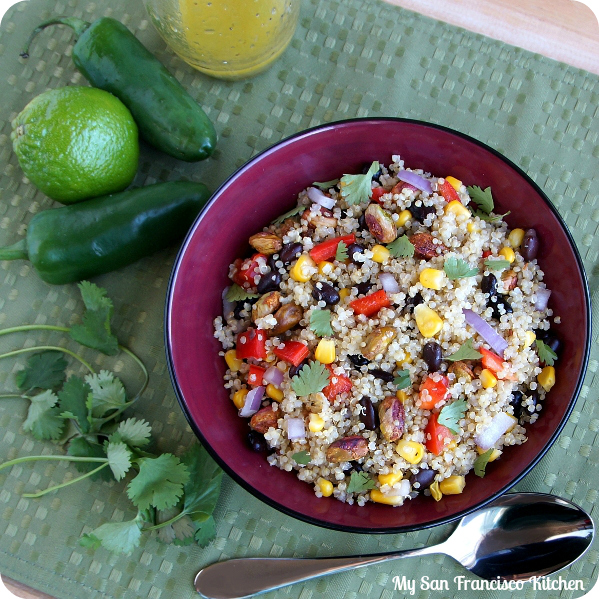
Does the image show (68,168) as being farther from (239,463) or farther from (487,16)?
(487,16)

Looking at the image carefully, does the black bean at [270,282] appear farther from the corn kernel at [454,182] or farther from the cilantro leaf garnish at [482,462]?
the cilantro leaf garnish at [482,462]

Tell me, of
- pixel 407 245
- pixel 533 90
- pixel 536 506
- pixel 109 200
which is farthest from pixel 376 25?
pixel 536 506

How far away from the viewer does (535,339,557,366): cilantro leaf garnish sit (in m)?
1.68

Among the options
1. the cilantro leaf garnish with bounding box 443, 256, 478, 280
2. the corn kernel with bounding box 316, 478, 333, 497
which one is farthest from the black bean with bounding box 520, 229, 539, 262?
the corn kernel with bounding box 316, 478, 333, 497

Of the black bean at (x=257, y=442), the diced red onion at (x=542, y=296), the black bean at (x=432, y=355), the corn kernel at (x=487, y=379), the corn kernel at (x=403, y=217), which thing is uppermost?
the corn kernel at (x=403, y=217)

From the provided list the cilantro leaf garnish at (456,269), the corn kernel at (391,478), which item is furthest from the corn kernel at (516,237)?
the corn kernel at (391,478)

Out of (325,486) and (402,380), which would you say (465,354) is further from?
(325,486)

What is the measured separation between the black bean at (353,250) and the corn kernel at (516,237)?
0.48 m

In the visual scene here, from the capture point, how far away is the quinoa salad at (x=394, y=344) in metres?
1.61

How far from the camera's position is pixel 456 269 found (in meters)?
1.63

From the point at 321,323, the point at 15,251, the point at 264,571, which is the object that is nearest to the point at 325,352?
the point at 321,323

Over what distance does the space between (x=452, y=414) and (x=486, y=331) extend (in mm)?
256

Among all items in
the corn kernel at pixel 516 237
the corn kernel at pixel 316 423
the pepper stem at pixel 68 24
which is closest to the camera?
the corn kernel at pixel 316 423

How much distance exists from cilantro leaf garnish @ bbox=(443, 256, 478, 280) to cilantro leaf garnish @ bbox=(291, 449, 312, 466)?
64 cm
